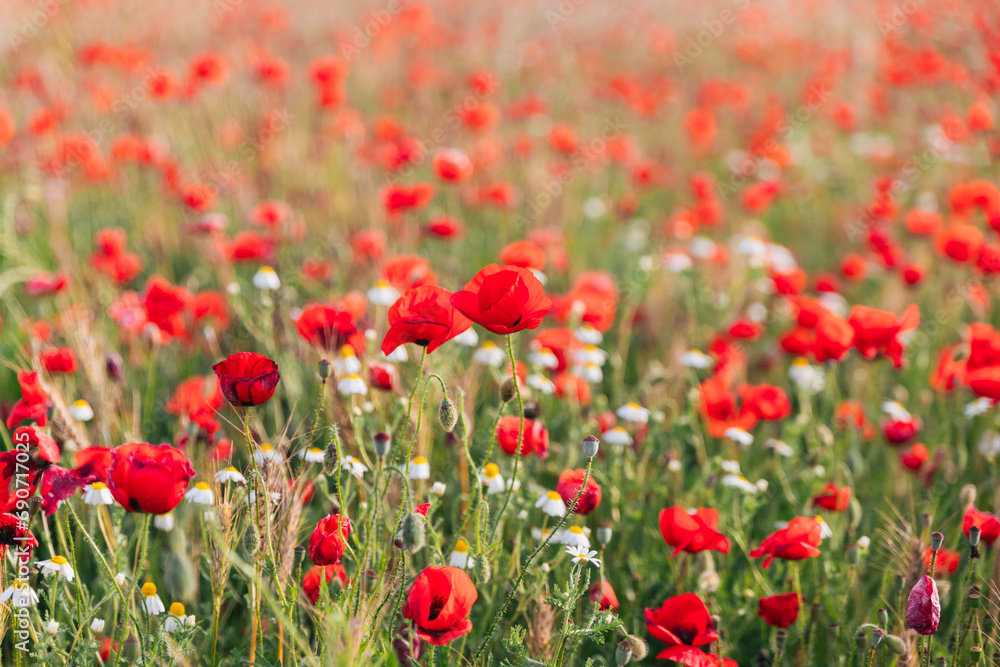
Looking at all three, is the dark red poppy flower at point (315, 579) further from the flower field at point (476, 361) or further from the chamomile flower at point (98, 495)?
the chamomile flower at point (98, 495)

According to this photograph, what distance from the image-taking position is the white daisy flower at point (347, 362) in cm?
212

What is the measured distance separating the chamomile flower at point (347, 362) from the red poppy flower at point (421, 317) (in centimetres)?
60

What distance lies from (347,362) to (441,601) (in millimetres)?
847

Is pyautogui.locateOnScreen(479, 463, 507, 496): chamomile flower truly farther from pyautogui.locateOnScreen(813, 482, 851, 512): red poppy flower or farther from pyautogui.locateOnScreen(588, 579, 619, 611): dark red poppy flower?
pyautogui.locateOnScreen(813, 482, 851, 512): red poppy flower

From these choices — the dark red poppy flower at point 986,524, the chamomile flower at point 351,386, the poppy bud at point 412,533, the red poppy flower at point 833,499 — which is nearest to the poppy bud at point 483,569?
the poppy bud at point 412,533

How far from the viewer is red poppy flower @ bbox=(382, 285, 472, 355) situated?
A: 1481mm

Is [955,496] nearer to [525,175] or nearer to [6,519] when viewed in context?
[6,519]

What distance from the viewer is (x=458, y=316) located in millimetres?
1553

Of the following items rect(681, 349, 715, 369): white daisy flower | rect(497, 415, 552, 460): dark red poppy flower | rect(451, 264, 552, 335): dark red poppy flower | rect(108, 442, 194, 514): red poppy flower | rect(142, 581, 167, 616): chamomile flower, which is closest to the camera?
rect(108, 442, 194, 514): red poppy flower

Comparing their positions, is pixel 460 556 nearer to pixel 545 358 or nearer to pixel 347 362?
pixel 347 362

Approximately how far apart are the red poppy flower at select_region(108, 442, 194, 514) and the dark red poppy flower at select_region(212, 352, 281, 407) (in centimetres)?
15

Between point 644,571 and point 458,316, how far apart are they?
1.05 metres

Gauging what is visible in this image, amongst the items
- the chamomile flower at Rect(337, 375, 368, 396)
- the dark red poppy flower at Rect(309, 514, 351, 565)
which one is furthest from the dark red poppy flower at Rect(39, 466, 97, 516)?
the chamomile flower at Rect(337, 375, 368, 396)

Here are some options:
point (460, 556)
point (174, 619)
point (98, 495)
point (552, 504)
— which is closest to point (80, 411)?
point (98, 495)
